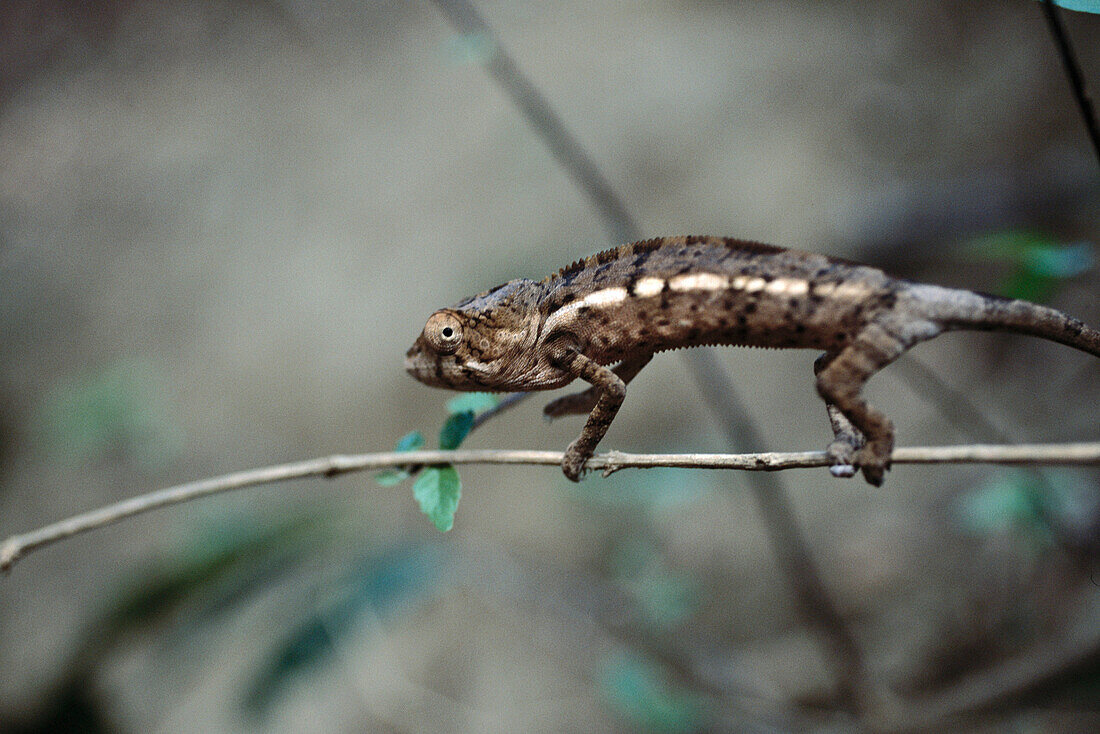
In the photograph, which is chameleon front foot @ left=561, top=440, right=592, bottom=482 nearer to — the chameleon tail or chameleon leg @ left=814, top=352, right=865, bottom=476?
chameleon leg @ left=814, top=352, right=865, bottom=476

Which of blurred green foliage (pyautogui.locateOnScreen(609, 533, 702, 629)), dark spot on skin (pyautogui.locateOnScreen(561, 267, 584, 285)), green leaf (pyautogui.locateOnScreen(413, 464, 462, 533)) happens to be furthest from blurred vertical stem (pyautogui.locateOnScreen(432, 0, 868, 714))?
green leaf (pyautogui.locateOnScreen(413, 464, 462, 533))

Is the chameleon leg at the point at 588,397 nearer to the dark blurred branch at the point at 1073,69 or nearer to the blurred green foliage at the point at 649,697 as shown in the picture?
the dark blurred branch at the point at 1073,69

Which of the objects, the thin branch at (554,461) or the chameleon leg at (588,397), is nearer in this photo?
the thin branch at (554,461)

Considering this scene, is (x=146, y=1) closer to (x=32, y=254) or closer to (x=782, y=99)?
(x=32, y=254)

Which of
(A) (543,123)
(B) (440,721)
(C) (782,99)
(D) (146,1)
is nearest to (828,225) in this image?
(C) (782,99)

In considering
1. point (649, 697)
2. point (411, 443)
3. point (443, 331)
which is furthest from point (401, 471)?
point (649, 697)

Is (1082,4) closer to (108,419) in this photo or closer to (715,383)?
(715,383)

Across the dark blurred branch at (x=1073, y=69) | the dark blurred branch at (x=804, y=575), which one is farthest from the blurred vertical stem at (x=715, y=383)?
the dark blurred branch at (x=1073, y=69)

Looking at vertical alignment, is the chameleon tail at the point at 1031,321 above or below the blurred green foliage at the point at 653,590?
above
